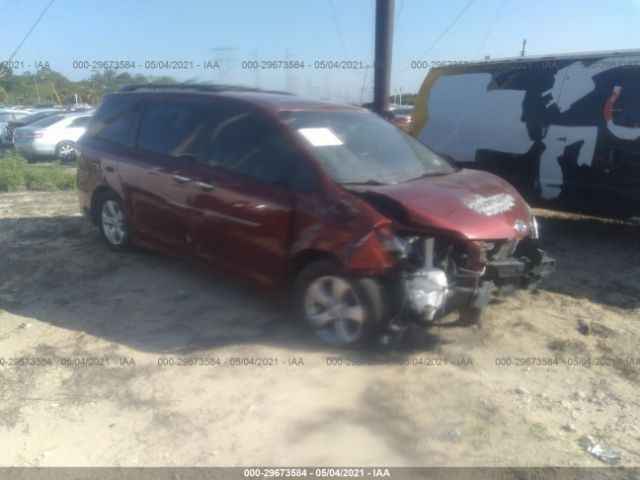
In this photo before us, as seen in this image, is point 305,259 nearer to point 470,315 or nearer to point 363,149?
point 363,149

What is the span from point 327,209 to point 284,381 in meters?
1.18

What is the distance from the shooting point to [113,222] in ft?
19.4

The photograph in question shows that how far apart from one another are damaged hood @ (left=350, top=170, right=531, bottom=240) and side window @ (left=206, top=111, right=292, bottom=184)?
701 millimetres

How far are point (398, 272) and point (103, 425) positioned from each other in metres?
1.99

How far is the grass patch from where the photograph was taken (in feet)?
34.1

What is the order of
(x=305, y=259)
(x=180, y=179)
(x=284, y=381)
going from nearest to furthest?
1. (x=284, y=381)
2. (x=305, y=259)
3. (x=180, y=179)

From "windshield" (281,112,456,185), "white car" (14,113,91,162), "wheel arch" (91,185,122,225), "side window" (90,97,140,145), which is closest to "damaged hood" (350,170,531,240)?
"windshield" (281,112,456,185)

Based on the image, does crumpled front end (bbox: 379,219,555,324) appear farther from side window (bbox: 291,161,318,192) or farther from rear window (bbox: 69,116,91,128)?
rear window (bbox: 69,116,91,128)

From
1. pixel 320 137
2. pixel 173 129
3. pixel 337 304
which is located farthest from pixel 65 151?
pixel 337 304

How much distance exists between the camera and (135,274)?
541cm

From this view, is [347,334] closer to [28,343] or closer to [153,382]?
[153,382]

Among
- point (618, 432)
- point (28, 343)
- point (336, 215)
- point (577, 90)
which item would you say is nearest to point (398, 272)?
point (336, 215)

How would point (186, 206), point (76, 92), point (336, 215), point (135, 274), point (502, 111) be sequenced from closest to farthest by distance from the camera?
point (336, 215), point (186, 206), point (135, 274), point (502, 111), point (76, 92)

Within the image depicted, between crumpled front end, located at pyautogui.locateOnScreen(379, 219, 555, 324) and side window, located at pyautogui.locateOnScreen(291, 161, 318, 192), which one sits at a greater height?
side window, located at pyautogui.locateOnScreen(291, 161, 318, 192)
